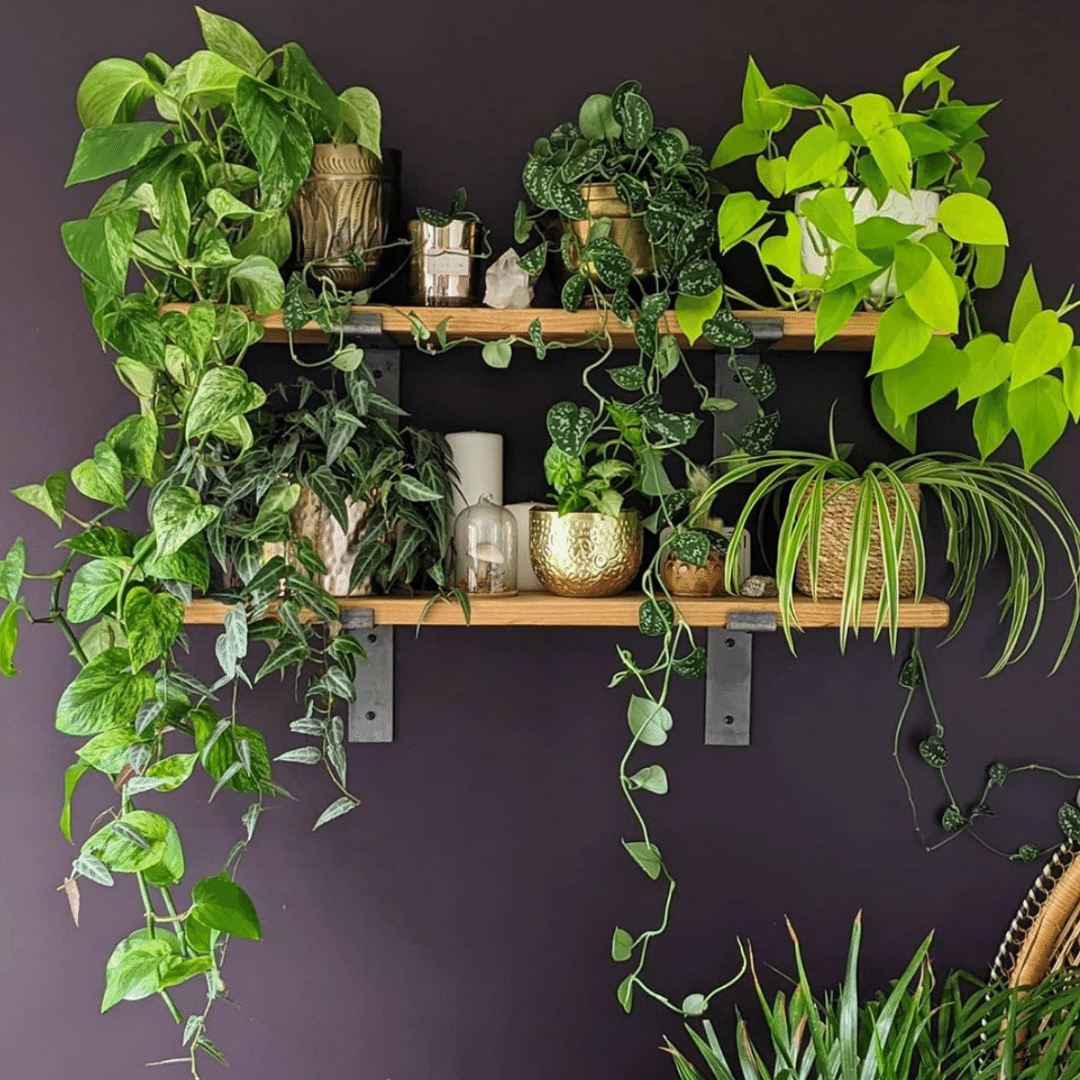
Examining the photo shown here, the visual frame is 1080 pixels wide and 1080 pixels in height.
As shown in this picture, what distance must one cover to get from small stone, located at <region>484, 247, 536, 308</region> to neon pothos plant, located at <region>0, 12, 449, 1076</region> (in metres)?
0.18

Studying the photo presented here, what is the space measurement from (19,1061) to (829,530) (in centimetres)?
128

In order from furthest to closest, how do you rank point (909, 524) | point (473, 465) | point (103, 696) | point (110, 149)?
point (473, 465)
point (909, 524)
point (103, 696)
point (110, 149)

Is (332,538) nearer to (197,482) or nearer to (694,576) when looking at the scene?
(197,482)

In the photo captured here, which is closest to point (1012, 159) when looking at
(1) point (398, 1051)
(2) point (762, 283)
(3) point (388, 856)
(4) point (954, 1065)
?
(2) point (762, 283)

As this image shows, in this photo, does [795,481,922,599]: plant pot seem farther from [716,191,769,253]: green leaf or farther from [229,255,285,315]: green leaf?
[229,255,285,315]: green leaf

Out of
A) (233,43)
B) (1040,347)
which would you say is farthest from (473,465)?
(1040,347)

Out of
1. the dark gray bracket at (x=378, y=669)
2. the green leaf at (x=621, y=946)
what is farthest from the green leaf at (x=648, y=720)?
the dark gray bracket at (x=378, y=669)

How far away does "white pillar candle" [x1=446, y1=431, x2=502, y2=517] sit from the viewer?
1.40 metres

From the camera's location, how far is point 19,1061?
4.89 ft

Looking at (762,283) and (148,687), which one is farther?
(762,283)

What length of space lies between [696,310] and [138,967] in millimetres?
942

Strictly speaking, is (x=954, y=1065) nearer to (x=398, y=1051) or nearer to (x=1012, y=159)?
(x=398, y=1051)

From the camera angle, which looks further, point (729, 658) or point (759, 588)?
point (729, 658)

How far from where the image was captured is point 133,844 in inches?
45.5
